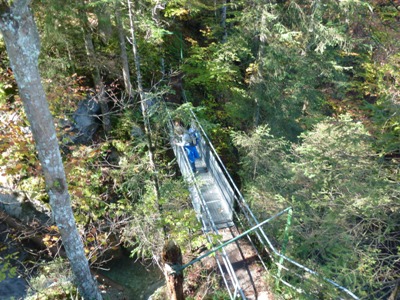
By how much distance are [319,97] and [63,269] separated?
873 centimetres

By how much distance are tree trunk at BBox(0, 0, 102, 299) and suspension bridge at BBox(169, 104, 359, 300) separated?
7.08 ft

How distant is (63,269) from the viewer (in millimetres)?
5367

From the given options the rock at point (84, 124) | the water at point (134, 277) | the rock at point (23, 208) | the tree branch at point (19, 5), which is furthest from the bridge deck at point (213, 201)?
the tree branch at point (19, 5)

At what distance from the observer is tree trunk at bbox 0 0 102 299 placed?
268cm

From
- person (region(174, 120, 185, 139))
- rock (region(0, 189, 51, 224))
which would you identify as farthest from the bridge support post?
rock (region(0, 189, 51, 224))

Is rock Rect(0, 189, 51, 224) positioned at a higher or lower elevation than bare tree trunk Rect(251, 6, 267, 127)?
lower

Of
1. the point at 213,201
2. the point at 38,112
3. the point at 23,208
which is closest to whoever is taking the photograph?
the point at 38,112

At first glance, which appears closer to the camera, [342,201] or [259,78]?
[342,201]

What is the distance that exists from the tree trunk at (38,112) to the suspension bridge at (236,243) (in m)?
2.16

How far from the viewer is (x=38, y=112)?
3176mm

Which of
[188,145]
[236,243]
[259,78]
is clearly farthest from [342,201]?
[259,78]

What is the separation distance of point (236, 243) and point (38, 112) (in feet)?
13.8

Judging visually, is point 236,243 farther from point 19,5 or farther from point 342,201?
point 19,5

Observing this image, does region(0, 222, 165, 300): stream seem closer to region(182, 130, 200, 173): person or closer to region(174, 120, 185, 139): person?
region(182, 130, 200, 173): person
